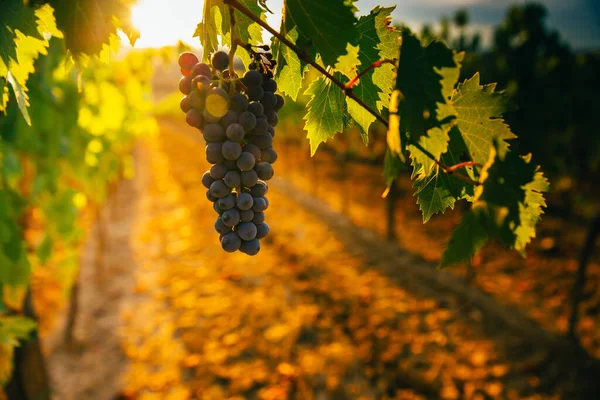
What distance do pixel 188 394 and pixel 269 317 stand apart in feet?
5.21

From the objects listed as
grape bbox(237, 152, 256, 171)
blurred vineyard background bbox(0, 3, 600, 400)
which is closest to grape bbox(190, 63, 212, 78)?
grape bbox(237, 152, 256, 171)

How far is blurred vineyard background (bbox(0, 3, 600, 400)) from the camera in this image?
14.7 ft

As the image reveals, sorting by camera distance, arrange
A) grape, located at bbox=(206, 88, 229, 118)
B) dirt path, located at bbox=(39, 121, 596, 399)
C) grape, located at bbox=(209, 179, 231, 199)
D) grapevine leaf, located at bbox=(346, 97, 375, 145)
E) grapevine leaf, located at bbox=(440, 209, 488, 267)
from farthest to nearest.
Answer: dirt path, located at bbox=(39, 121, 596, 399), grapevine leaf, located at bbox=(346, 97, 375, 145), grape, located at bbox=(209, 179, 231, 199), grape, located at bbox=(206, 88, 229, 118), grapevine leaf, located at bbox=(440, 209, 488, 267)

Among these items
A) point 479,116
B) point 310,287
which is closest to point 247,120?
point 479,116

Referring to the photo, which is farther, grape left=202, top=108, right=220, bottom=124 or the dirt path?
the dirt path

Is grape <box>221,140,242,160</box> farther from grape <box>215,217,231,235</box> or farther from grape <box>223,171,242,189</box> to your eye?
grape <box>215,217,231,235</box>

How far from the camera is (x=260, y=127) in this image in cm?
99

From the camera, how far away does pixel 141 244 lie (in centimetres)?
920

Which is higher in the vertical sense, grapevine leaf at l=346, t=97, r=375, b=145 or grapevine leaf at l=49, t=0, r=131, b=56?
grapevine leaf at l=49, t=0, r=131, b=56

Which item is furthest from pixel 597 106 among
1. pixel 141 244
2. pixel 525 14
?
pixel 141 244

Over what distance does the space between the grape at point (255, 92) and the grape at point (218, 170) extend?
0.18 meters

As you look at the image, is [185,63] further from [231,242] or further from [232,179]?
[231,242]

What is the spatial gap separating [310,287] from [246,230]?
18.1ft

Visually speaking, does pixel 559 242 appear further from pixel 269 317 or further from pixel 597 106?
pixel 269 317
